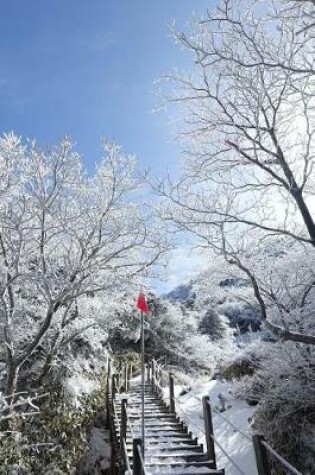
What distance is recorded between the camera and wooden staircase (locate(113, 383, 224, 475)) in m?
6.19

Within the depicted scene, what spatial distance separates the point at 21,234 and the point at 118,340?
813 inches

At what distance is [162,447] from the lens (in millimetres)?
7426

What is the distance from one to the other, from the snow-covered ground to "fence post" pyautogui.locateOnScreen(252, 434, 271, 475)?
6.02 feet

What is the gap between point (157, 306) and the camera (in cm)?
2575

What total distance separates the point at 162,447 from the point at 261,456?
408 centimetres

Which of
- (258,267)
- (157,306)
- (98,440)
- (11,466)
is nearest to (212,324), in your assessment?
(157,306)

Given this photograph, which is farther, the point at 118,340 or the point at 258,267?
the point at 118,340

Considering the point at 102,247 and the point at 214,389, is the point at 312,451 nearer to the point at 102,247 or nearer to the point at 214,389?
the point at 102,247

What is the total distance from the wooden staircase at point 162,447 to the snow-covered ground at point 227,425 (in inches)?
17.1

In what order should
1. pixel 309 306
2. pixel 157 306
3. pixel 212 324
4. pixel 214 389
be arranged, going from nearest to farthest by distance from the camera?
pixel 309 306
pixel 214 389
pixel 157 306
pixel 212 324

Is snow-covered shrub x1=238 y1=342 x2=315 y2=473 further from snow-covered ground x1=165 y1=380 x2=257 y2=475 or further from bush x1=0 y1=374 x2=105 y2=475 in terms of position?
bush x1=0 y1=374 x2=105 y2=475

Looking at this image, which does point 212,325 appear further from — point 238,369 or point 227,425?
point 227,425

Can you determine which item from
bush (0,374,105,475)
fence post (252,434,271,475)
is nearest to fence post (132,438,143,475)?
fence post (252,434,271,475)

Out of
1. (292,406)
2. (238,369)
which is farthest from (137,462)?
(238,369)
